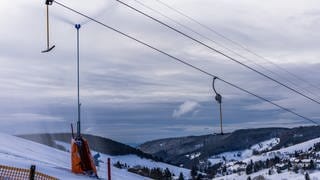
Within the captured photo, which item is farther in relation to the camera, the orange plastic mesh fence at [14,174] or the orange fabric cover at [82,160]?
the orange fabric cover at [82,160]

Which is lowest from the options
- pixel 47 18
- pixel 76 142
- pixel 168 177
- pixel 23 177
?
pixel 23 177

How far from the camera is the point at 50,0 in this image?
1892 cm

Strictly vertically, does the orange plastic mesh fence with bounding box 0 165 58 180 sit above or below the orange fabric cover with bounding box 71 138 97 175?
below

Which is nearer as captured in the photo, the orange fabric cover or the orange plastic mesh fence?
the orange plastic mesh fence

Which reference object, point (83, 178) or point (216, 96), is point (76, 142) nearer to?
point (83, 178)

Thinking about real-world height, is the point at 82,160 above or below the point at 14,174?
above

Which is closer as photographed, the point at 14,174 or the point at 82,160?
the point at 14,174

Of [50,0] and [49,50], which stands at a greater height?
[50,0]

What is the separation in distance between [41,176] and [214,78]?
7922mm

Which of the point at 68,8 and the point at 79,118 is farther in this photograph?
the point at 79,118

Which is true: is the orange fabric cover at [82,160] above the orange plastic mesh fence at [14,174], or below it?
above

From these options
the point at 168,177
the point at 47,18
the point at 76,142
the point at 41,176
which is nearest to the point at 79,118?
the point at 76,142

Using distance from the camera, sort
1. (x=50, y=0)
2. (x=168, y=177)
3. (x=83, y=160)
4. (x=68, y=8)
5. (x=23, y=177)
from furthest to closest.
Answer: (x=168, y=177) → (x=83, y=160) → (x=23, y=177) → (x=50, y=0) → (x=68, y=8)

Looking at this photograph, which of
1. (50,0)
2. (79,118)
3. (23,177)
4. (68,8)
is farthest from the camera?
(79,118)
